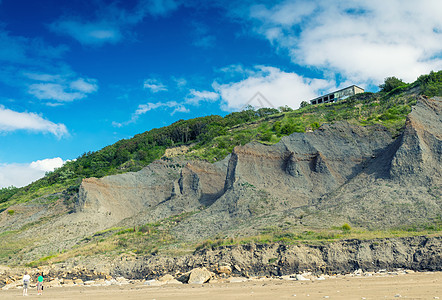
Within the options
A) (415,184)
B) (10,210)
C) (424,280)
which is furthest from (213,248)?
(10,210)

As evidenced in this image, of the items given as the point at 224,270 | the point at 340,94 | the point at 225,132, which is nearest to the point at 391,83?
the point at 340,94

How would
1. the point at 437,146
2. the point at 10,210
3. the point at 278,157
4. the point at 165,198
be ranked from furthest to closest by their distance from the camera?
1. the point at 10,210
2. the point at 165,198
3. the point at 278,157
4. the point at 437,146

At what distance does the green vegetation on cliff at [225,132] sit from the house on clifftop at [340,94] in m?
9.08

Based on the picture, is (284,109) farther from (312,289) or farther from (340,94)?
(312,289)

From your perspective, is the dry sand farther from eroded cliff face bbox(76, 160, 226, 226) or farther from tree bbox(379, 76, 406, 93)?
tree bbox(379, 76, 406, 93)

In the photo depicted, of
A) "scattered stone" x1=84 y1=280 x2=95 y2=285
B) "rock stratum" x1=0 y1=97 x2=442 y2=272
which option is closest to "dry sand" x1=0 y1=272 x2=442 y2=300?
"scattered stone" x1=84 y1=280 x2=95 y2=285

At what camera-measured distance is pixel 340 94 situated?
96625 millimetres

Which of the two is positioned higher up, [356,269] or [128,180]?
[128,180]

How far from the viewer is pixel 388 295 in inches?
511

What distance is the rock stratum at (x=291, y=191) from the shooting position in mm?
27234

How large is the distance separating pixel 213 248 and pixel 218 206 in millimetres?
10437

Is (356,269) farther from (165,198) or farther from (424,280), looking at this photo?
(165,198)

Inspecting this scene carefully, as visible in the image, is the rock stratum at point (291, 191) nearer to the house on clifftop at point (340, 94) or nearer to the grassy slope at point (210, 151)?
the grassy slope at point (210, 151)

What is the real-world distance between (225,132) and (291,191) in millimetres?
49092
